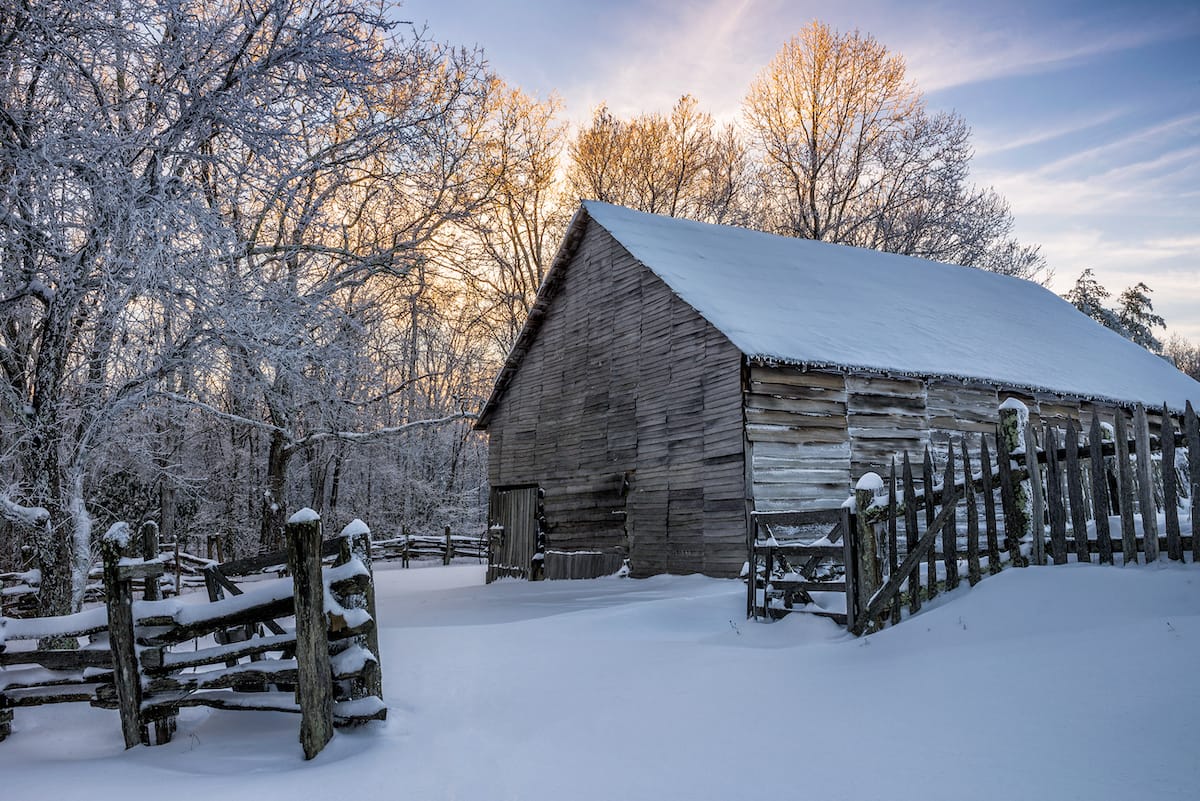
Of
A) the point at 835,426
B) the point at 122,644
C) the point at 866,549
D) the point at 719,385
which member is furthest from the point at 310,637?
the point at 835,426

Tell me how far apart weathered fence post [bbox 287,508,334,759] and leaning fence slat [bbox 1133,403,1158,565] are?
18.1 feet

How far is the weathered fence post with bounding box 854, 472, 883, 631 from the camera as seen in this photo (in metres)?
7.38

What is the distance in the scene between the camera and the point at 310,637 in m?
5.38

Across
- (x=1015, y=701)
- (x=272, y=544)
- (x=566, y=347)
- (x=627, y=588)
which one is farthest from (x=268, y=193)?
(x=272, y=544)

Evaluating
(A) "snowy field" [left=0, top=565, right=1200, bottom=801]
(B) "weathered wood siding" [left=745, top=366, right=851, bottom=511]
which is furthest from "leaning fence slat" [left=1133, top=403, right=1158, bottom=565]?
(B) "weathered wood siding" [left=745, top=366, right=851, bottom=511]

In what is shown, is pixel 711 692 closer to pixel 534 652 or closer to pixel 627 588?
pixel 534 652

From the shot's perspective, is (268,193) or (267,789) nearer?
(267,789)

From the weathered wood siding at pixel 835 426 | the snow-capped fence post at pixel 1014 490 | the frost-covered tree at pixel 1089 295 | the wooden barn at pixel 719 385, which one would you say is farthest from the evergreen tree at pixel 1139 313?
the snow-capped fence post at pixel 1014 490

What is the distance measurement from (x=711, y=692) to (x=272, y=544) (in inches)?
759

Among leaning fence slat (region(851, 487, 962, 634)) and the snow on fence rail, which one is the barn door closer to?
the snow on fence rail

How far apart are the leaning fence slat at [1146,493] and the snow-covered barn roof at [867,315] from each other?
7602 mm

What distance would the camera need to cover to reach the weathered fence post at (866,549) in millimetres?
7375

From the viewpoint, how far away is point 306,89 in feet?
26.8

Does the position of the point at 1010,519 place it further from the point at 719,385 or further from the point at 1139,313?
the point at 1139,313
